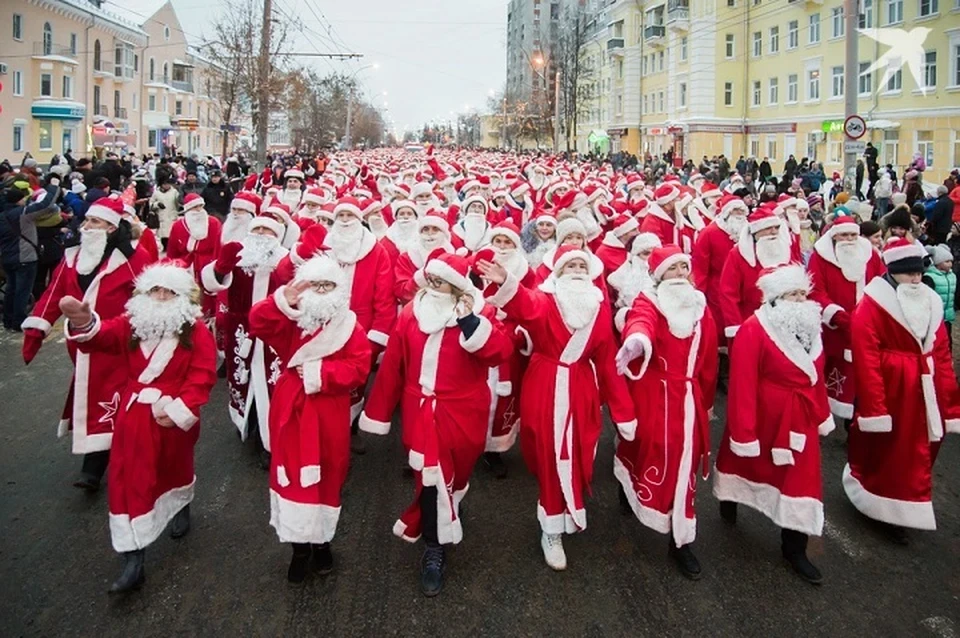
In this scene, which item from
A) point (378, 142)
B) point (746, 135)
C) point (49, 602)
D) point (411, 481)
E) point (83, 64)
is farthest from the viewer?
point (378, 142)

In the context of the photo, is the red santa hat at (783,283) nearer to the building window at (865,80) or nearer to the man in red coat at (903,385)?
the man in red coat at (903,385)

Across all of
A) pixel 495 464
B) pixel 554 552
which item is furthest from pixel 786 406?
pixel 495 464

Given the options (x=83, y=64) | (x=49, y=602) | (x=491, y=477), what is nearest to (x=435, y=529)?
(x=491, y=477)

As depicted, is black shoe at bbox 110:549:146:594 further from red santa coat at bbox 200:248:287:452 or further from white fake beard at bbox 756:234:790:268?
white fake beard at bbox 756:234:790:268

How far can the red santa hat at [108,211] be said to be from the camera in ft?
18.0

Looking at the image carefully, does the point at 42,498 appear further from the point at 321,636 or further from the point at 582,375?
the point at 582,375

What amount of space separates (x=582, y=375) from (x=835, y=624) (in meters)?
1.85

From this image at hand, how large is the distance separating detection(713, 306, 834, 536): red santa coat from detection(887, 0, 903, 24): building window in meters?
32.4

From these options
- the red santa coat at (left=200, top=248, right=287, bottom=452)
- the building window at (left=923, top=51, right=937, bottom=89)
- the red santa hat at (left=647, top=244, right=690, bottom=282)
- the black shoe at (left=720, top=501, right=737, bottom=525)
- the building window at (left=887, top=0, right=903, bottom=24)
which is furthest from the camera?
the building window at (left=887, top=0, right=903, bottom=24)

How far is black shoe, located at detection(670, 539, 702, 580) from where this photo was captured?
4422 millimetres

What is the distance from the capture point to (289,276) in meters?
5.44

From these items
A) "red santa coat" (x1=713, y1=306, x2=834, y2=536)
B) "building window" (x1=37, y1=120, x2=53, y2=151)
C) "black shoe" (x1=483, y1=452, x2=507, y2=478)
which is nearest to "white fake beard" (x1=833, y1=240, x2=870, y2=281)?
"red santa coat" (x1=713, y1=306, x2=834, y2=536)

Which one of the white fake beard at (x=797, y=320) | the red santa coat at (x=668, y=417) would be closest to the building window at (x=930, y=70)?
the white fake beard at (x=797, y=320)

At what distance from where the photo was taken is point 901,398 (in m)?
4.86
